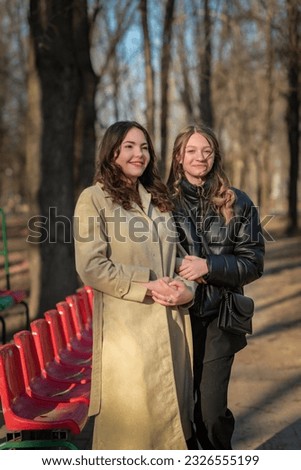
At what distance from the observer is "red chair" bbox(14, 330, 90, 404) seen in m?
4.52

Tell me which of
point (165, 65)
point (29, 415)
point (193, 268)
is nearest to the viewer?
point (193, 268)

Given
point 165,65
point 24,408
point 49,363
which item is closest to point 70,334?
point 49,363

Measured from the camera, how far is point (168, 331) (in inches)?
142

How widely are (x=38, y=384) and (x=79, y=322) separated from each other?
4.90 ft

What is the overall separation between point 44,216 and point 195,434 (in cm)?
641

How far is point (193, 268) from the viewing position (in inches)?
147

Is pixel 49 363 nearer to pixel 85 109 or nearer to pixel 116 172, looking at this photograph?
pixel 116 172

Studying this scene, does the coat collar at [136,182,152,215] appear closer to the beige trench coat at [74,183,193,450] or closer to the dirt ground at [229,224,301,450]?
the beige trench coat at [74,183,193,450]

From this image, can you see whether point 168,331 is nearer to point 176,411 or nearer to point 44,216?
point 176,411

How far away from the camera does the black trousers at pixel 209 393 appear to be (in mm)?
3922

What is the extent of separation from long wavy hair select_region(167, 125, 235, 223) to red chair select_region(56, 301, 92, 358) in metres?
2.06

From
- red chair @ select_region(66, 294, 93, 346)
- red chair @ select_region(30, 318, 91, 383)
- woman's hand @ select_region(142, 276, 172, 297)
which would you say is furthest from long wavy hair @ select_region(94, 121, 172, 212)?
red chair @ select_region(66, 294, 93, 346)

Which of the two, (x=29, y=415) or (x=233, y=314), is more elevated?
(x=233, y=314)
